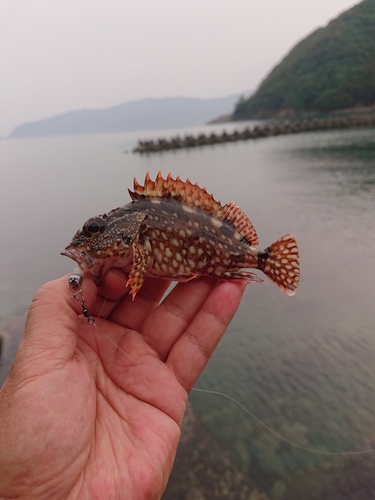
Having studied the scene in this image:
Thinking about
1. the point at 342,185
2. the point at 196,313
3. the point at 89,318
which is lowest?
the point at 342,185

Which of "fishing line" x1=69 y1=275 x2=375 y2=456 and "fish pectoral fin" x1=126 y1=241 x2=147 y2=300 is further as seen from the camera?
"fish pectoral fin" x1=126 y1=241 x2=147 y2=300

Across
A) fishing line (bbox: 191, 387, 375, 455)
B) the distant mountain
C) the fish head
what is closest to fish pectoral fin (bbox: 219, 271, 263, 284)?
the fish head

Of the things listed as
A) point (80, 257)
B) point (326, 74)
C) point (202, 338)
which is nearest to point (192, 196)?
point (80, 257)

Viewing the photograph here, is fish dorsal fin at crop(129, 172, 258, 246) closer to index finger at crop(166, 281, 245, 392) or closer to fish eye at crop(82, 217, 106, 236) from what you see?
fish eye at crop(82, 217, 106, 236)

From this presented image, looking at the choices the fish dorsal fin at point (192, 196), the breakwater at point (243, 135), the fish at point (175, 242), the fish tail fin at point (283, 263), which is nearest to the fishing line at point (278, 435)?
the fish tail fin at point (283, 263)

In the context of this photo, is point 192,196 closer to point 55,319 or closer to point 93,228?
point 93,228

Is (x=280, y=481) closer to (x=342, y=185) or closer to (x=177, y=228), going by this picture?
(x=177, y=228)


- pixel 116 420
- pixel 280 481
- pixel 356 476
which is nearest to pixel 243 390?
pixel 280 481
